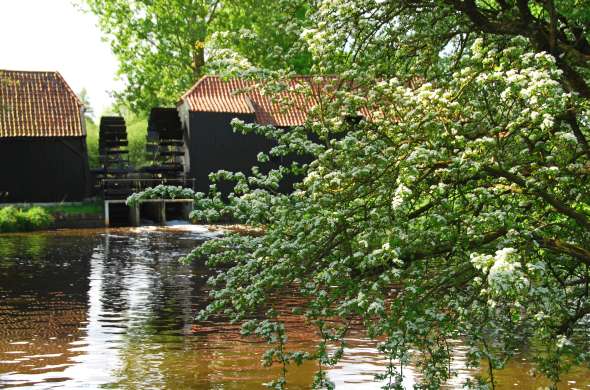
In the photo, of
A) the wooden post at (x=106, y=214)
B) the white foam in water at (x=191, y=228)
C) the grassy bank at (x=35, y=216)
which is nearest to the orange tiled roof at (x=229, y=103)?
the white foam in water at (x=191, y=228)

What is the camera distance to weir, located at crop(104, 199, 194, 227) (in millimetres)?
38188

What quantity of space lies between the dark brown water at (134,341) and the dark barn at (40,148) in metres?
17.0

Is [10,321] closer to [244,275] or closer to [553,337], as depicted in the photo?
[244,275]

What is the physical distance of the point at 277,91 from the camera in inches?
262

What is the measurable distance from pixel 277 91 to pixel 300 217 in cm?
96

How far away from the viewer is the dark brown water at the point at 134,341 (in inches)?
398

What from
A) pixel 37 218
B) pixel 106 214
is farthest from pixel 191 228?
pixel 37 218

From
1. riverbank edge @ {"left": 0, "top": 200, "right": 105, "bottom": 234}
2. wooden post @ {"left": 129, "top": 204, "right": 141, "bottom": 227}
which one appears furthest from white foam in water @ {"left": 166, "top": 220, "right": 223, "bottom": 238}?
riverbank edge @ {"left": 0, "top": 200, "right": 105, "bottom": 234}

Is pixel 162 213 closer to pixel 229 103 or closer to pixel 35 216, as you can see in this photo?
pixel 229 103

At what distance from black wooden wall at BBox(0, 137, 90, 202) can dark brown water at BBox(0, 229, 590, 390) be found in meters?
17.0

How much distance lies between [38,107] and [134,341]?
3003 centimetres

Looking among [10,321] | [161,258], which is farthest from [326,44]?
[161,258]

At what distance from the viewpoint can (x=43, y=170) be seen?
38.8 meters

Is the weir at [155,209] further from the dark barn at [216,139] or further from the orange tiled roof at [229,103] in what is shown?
the orange tiled roof at [229,103]
